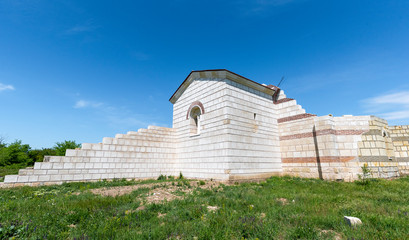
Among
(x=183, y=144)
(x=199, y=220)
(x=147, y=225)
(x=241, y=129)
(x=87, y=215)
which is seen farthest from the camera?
(x=183, y=144)

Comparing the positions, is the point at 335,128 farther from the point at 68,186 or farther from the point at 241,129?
the point at 68,186

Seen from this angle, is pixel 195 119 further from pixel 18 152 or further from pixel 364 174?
pixel 18 152

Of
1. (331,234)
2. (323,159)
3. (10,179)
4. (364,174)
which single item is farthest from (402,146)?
(10,179)

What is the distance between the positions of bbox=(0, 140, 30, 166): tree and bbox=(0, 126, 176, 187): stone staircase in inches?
535

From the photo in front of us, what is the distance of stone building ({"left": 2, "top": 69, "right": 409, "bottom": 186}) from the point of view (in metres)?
10.8

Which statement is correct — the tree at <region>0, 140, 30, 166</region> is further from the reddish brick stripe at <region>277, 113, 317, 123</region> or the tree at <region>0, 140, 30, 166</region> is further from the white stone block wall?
the reddish brick stripe at <region>277, 113, 317, 123</region>

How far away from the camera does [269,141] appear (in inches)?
516

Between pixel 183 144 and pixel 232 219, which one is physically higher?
pixel 183 144

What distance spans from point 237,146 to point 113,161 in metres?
7.71

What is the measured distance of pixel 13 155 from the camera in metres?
19.4

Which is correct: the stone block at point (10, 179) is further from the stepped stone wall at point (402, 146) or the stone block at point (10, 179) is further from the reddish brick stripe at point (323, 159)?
the stepped stone wall at point (402, 146)

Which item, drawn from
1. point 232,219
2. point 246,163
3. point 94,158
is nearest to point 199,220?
point 232,219

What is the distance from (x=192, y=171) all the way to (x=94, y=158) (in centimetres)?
603

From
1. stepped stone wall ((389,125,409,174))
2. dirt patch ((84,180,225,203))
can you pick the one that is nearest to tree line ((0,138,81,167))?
dirt patch ((84,180,225,203))
